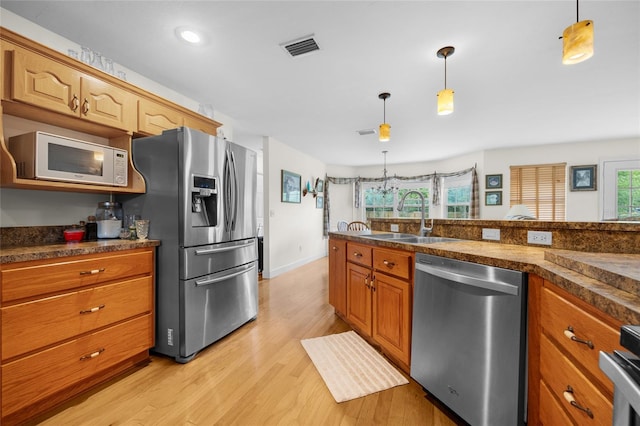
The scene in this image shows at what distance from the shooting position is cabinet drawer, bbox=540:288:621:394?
0.73 metres

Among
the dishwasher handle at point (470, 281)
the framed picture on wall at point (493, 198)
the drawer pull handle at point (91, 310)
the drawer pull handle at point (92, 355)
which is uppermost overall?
the framed picture on wall at point (493, 198)

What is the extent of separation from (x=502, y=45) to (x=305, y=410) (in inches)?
112

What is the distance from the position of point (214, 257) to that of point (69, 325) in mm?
916

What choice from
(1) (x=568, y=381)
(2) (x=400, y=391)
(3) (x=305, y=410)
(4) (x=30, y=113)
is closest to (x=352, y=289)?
(2) (x=400, y=391)

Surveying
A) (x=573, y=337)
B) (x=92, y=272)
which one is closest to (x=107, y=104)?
(x=92, y=272)

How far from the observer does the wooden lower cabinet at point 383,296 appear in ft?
5.67

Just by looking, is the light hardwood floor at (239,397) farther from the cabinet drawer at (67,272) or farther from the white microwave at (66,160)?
the white microwave at (66,160)

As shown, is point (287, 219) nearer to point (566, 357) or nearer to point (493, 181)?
point (493, 181)

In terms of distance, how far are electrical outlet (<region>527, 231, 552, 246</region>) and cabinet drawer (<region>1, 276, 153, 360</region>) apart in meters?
2.58

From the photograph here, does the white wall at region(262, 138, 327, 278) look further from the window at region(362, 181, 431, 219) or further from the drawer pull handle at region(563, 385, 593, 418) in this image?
the drawer pull handle at region(563, 385, 593, 418)

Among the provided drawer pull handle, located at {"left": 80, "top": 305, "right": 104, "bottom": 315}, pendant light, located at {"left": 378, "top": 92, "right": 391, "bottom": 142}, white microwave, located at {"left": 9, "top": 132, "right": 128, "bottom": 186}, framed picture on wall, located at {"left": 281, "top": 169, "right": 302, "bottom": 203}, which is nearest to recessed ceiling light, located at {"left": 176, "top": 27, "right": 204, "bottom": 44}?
white microwave, located at {"left": 9, "top": 132, "right": 128, "bottom": 186}

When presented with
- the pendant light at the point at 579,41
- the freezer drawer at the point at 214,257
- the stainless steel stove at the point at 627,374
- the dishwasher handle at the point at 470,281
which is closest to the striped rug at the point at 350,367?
the dishwasher handle at the point at 470,281

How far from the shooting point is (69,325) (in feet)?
4.97

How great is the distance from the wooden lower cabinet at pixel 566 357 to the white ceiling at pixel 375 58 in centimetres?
174
